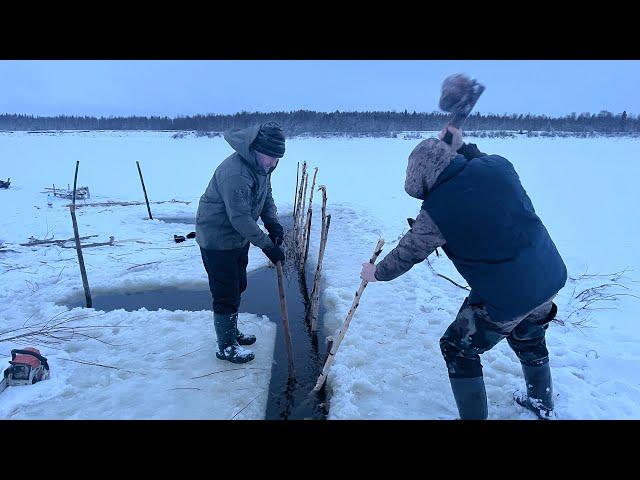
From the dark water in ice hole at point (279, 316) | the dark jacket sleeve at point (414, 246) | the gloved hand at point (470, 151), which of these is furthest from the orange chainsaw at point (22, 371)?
the gloved hand at point (470, 151)

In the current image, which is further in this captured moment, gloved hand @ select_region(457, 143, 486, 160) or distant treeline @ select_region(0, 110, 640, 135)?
distant treeline @ select_region(0, 110, 640, 135)

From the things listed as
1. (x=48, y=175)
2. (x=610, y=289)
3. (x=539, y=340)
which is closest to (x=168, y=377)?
(x=539, y=340)

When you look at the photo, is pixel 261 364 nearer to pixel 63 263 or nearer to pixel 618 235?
pixel 63 263

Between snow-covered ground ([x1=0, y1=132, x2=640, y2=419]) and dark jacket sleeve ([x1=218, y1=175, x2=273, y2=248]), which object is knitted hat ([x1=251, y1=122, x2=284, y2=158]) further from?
snow-covered ground ([x1=0, y1=132, x2=640, y2=419])

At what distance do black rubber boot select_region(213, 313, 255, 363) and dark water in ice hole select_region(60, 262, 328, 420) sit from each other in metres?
0.20

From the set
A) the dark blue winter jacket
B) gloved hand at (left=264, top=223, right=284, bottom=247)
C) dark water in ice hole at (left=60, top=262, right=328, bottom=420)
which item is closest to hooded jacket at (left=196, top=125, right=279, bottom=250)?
gloved hand at (left=264, top=223, right=284, bottom=247)

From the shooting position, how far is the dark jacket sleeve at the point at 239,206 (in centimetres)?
292

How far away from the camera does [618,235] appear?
6895 millimetres

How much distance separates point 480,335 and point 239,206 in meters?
1.83

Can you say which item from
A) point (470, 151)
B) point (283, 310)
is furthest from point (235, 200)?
A: point (470, 151)

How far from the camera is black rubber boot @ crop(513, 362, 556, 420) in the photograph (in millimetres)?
2506

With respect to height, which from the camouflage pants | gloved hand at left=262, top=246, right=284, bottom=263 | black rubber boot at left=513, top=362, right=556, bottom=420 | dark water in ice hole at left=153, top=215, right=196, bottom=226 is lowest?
dark water in ice hole at left=153, top=215, right=196, bottom=226

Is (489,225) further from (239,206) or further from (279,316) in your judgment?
(279,316)
